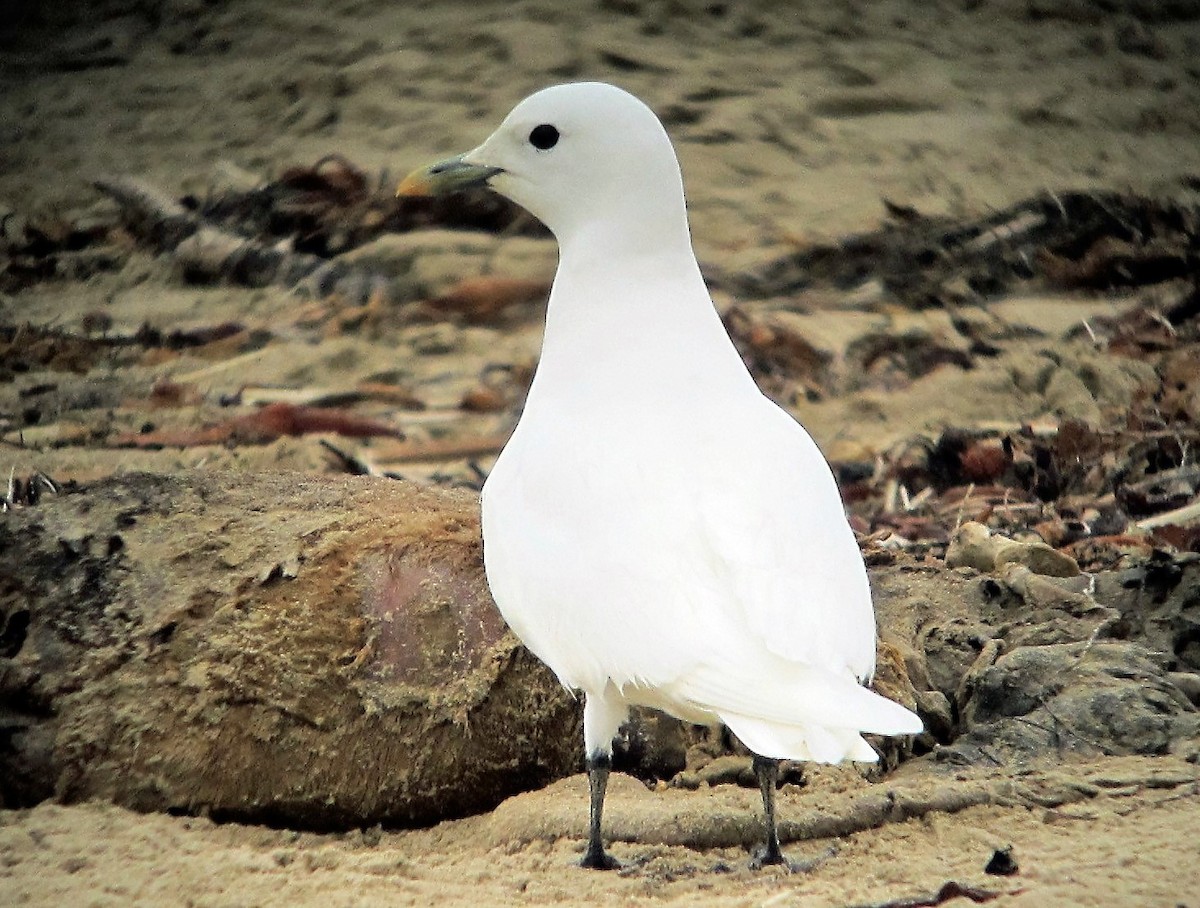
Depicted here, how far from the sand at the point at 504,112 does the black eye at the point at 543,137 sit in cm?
243

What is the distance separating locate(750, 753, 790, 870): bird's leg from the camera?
9.67 ft

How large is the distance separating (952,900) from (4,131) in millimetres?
7103

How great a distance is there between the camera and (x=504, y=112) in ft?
25.5

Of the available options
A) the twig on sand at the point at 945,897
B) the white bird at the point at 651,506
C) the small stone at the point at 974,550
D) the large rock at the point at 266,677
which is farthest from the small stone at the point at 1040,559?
the twig on sand at the point at 945,897

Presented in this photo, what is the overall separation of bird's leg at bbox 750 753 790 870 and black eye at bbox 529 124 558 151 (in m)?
1.38

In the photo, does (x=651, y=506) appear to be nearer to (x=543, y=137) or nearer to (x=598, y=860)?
(x=598, y=860)

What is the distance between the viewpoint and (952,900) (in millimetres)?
2506

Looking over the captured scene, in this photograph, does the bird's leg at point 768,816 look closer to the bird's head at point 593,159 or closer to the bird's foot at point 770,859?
the bird's foot at point 770,859

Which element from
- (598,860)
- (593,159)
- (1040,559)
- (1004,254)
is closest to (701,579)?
(598,860)

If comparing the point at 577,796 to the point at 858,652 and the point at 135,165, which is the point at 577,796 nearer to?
the point at 858,652

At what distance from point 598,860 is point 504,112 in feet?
17.6

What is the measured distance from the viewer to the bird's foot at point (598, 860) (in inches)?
118

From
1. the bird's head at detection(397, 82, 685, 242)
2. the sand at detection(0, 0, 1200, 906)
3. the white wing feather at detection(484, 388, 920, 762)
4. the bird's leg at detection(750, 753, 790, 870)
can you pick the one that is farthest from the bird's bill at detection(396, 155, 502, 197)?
the sand at detection(0, 0, 1200, 906)

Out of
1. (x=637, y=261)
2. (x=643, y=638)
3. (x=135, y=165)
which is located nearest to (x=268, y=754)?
(x=643, y=638)
